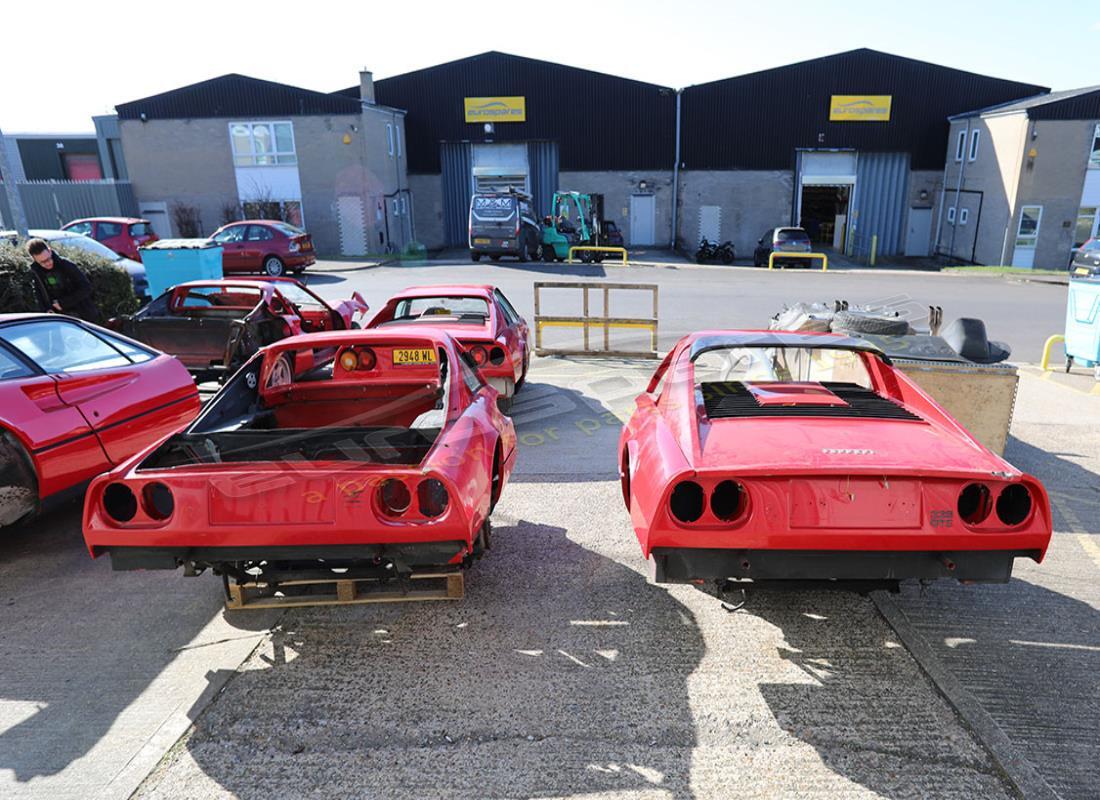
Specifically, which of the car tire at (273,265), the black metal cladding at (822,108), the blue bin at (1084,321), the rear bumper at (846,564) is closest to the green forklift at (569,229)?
the black metal cladding at (822,108)

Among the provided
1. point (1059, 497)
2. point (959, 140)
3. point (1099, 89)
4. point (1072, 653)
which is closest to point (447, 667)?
point (1072, 653)

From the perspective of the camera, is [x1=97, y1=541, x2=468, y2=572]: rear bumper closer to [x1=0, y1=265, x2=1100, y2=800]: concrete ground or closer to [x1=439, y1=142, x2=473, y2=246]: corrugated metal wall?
[x1=0, y1=265, x2=1100, y2=800]: concrete ground

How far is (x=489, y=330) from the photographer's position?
7.01 m

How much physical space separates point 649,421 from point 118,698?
2865mm

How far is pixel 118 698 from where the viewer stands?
314 cm

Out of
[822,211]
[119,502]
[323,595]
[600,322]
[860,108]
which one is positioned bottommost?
[323,595]

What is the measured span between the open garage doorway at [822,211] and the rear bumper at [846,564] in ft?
104

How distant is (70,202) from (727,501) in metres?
31.9

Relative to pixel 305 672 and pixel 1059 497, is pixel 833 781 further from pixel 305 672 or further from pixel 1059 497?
pixel 1059 497

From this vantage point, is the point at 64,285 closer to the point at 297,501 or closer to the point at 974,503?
the point at 297,501

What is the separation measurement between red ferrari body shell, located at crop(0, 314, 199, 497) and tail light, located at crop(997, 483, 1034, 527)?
5.12 metres

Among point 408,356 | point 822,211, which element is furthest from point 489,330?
point 822,211

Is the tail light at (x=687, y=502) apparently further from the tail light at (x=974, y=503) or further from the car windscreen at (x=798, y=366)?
the car windscreen at (x=798, y=366)

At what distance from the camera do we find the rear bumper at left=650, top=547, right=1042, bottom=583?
295 centimetres
